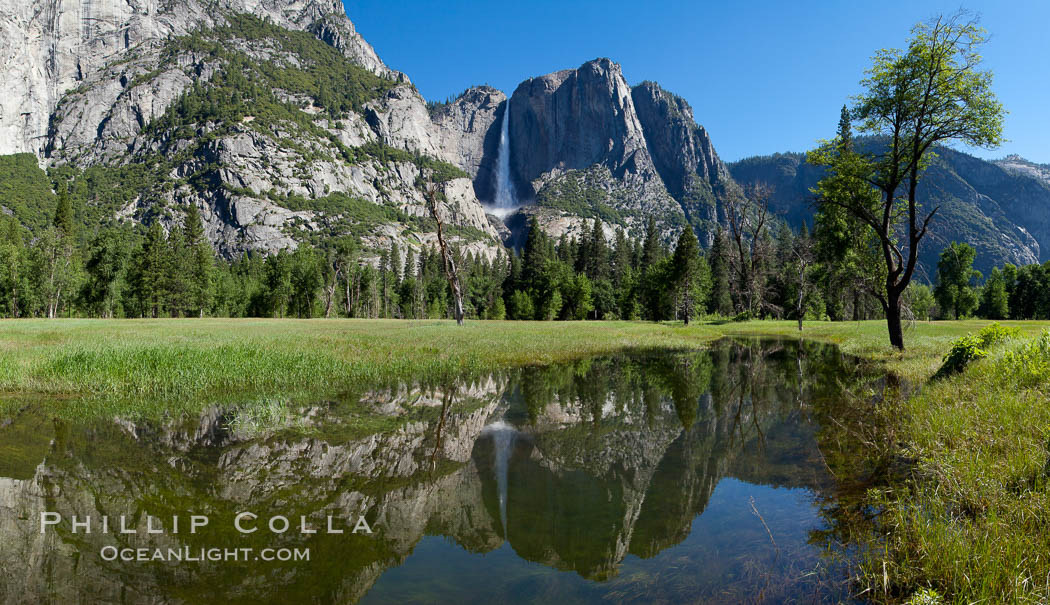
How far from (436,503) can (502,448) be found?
248cm

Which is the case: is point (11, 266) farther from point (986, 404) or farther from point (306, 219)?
point (306, 219)

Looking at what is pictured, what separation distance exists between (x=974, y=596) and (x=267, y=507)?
22.2ft

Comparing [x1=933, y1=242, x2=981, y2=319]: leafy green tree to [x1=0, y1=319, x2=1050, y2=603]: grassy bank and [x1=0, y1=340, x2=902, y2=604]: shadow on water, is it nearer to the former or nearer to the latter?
[x1=0, y1=319, x2=1050, y2=603]: grassy bank

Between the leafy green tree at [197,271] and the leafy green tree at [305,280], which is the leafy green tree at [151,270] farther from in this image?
the leafy green tree at [305,280]

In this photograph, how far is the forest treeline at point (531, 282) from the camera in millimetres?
62219

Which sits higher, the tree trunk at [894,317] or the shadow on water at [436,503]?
the tree trunk at [894,317]

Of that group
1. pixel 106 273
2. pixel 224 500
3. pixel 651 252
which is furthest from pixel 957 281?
pixel 106 273

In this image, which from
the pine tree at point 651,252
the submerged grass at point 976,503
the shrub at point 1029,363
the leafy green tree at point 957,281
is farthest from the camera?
the pine tree at point 651,252

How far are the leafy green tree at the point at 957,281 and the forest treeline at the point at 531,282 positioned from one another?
0.21 metres

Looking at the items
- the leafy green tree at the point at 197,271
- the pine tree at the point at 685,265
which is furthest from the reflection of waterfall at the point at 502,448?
the leafy green tree at the point at 197,271

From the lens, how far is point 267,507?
557cm

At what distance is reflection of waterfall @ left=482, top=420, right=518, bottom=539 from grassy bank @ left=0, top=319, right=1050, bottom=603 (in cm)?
379

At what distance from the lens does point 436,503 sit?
591cm

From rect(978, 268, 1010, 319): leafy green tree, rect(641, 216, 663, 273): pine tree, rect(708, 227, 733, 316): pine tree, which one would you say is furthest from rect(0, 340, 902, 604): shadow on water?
rect(978, 268, 1010, 319): leafy green tree
